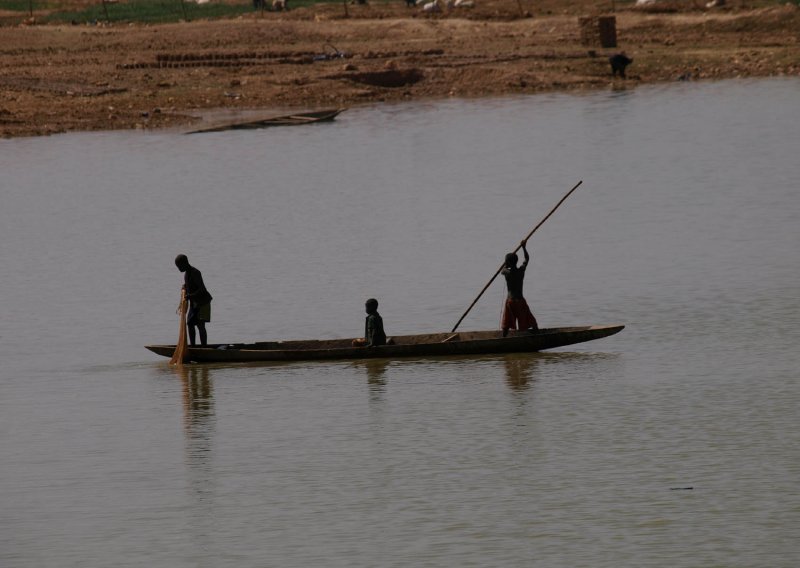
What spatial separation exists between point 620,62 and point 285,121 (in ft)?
34.9

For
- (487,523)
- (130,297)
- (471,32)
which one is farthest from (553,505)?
(471,32)

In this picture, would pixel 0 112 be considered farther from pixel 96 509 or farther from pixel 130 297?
pixel 96 509

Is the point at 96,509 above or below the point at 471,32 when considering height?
below

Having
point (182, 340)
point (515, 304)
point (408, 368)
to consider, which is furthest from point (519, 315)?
point (182, 340)

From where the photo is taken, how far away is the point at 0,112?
Answer: 4169 cm

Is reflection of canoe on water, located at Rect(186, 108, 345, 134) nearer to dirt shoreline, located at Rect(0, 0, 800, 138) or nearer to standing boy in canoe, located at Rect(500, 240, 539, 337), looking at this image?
dirt shoreline, located at Rect(0, 0, 800, 138)

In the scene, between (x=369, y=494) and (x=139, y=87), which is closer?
(x=369, y=494)

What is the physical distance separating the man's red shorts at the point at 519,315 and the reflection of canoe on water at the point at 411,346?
0.11 m

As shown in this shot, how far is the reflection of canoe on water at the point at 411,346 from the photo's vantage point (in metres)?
18.2

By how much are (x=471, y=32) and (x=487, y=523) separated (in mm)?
40531

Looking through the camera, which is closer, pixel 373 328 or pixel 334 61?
pixel 373 328

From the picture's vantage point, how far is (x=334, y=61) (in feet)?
159

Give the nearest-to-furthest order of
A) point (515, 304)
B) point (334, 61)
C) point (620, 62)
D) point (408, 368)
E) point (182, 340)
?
1. point (515, 304)
2. point (408, 368)
3. point (182, 340)
4. point (620, 62)
5. point (334, 61)

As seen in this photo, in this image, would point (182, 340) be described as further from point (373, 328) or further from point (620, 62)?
point (620, 62)
